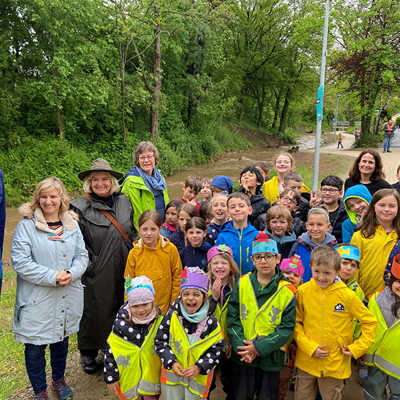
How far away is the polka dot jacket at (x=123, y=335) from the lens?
2607 millimetres

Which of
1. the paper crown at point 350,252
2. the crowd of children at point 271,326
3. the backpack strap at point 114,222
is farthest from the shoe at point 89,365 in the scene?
the paper crown at point 350,252

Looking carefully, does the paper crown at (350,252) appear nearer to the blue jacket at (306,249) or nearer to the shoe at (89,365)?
the blue jacket at (306,249)

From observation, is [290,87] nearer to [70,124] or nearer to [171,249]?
[70,124]

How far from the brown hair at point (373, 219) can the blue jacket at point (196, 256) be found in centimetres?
158

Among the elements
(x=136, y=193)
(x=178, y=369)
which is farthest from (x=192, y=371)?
(x=136, y=193)

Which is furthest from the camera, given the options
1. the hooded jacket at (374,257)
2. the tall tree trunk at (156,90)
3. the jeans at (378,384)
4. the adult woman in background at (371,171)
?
the tall tree trunk at (156,90)

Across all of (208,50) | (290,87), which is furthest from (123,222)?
(290,87)

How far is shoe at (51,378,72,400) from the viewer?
3.12 metres

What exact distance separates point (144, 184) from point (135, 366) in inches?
80.8

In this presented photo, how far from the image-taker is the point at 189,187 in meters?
4.75

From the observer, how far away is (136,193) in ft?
12.9

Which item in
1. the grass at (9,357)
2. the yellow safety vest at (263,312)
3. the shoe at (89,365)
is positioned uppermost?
the yellow safety vest at (263,312)

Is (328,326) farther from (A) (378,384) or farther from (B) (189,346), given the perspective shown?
(B) (189,346)

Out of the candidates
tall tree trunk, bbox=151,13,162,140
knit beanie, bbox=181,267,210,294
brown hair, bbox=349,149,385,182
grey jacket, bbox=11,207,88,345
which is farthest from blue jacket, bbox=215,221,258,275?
tall tree trunk, bbox=151,13,162,140
